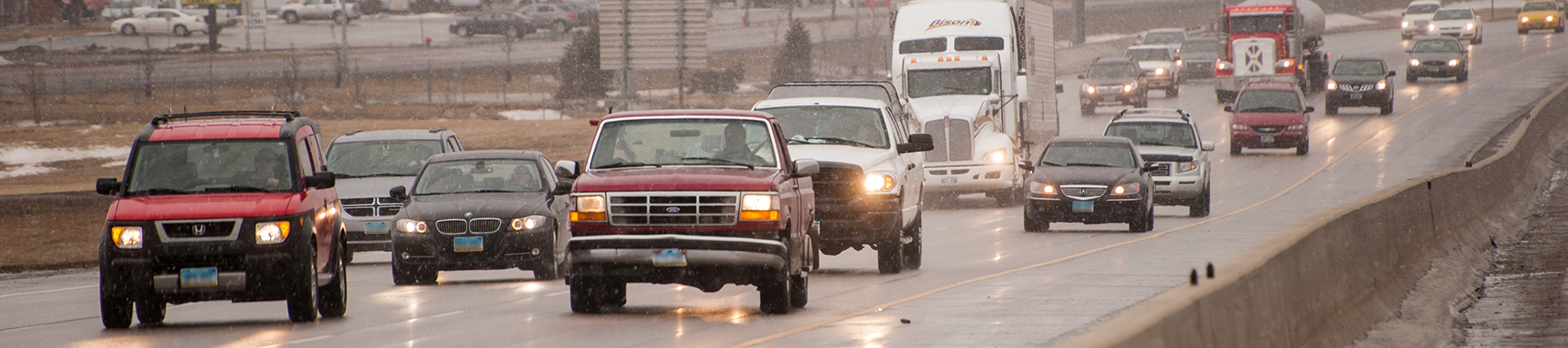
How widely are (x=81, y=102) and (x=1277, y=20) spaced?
3421 centimetres

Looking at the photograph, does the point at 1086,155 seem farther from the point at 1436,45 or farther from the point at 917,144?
the point at 1436,45

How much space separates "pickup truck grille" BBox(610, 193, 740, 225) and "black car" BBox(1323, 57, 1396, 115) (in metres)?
39.5

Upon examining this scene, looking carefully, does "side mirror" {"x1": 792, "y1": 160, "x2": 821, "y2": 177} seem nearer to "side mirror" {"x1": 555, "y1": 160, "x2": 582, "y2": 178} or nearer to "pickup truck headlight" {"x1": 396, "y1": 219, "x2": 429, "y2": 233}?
"side mirror" {"x1": 555, "y1": 160, "x2": 582, "y2": 178}

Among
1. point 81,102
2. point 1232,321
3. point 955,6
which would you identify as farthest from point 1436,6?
point 1232,321

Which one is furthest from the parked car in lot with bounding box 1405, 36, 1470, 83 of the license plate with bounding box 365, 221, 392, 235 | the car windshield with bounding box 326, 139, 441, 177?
the license plate with bounding box 365, 221, 392, 235

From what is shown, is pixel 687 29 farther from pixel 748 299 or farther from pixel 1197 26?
pixel 1197 26

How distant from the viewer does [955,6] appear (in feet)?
102

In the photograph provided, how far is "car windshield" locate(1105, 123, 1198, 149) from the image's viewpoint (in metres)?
28.0

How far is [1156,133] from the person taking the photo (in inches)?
1123

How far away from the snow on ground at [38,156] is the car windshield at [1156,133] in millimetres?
21401

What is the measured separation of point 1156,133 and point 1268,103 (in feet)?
40.0

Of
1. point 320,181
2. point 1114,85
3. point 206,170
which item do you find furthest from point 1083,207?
point 1114,85

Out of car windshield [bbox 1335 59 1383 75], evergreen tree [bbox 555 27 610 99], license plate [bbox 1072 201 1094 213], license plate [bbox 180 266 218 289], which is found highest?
evergreen tree [bbox 555 27 610 99]

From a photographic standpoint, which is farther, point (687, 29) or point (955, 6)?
point (687, 29)
